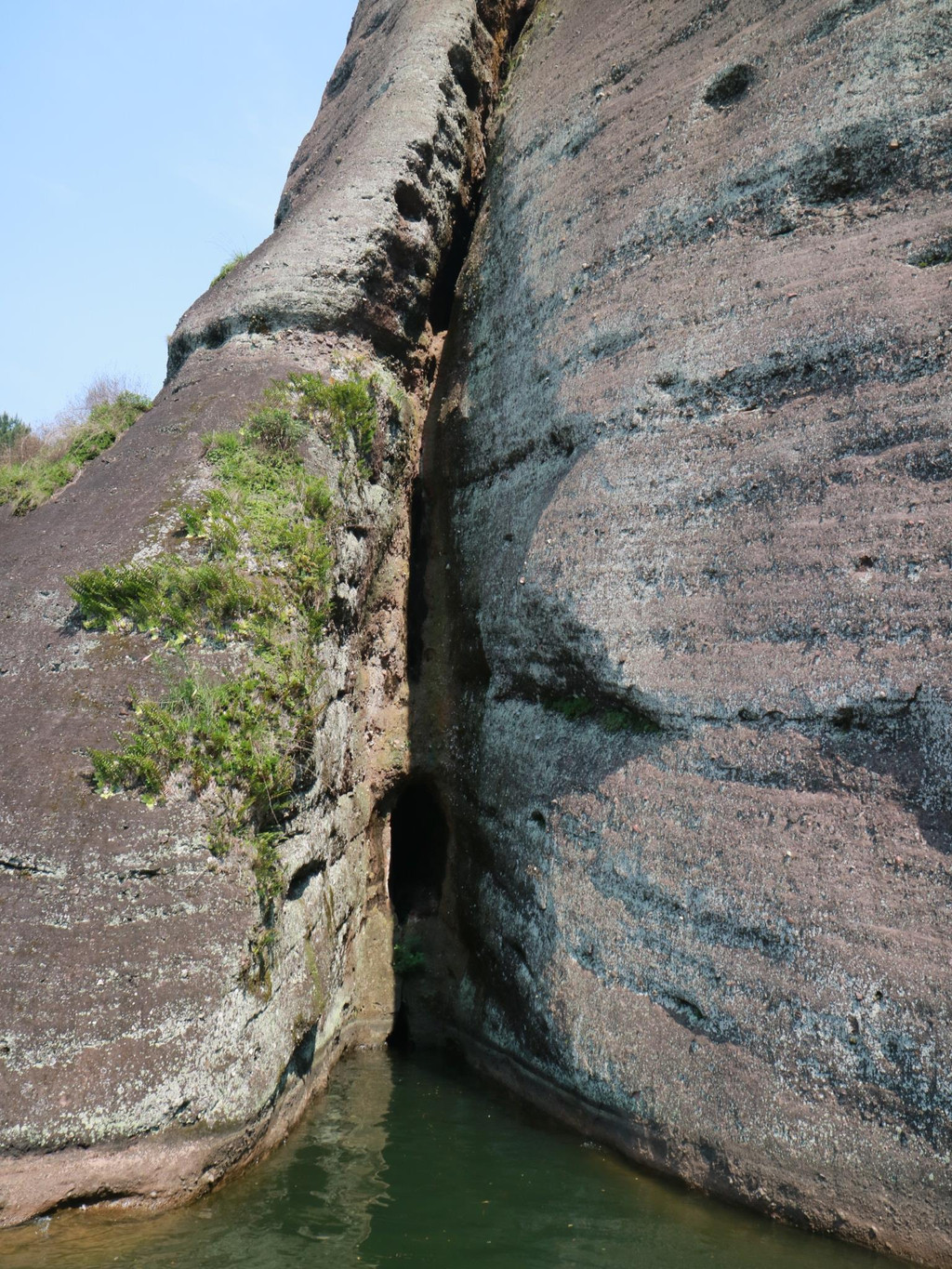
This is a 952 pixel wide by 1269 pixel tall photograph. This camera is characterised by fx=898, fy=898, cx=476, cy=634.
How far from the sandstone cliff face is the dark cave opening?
1.40ft

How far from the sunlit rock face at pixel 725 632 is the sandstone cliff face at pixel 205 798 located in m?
0.87

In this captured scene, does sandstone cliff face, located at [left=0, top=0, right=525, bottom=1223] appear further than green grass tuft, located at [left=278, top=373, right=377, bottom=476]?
No

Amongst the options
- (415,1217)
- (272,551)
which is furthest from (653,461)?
(415,1217)

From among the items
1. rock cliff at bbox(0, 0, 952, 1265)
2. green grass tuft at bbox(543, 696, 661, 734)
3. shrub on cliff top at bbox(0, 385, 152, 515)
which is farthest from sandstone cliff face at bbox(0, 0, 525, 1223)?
green grass tuft at bbox(543, 696, 661, 734)

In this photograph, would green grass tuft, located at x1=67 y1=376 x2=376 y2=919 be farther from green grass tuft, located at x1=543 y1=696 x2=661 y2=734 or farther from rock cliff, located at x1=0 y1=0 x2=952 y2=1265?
green grass tuft, located at x1=543 y1=696 x2=661 y2=734

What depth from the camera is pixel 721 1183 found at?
4230mm

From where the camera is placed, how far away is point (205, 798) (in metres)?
4.85

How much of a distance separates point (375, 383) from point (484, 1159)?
5542mm

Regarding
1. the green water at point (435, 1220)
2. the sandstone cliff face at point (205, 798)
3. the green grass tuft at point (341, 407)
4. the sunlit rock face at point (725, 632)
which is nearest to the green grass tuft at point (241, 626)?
the sandstone cliff face at point (205, 798)

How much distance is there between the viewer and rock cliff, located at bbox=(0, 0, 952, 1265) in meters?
4.13

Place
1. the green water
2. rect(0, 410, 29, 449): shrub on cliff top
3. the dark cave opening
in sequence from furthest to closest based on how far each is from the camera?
rect(0, 410, 29, 449): shrub on cliff top, the dark cave opening, the green water

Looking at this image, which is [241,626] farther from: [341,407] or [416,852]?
[416,852]

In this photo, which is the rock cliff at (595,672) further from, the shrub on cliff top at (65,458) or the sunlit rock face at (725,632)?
the shrub on cliff top at (65,458)

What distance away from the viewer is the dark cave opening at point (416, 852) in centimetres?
720
